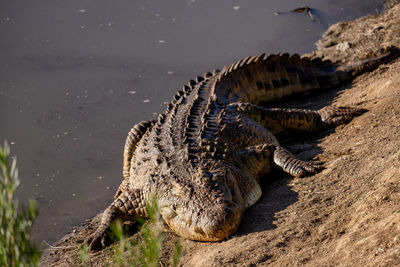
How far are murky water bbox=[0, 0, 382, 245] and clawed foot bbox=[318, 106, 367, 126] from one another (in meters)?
2.96

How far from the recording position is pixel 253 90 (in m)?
8.78

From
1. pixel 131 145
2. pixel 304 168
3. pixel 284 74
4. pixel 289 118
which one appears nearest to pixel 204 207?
pixel 304 168

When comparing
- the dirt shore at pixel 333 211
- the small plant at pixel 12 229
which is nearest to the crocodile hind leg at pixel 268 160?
the dirt shore at pixel 333 211

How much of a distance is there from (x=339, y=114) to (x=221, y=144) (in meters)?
1.90

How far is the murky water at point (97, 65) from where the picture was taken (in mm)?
8398

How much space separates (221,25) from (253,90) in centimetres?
449

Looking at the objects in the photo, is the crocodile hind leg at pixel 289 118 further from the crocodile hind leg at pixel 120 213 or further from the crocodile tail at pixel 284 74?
the crocodile hind leg at pixel 120 213

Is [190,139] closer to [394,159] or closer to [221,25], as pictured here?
[394,159]

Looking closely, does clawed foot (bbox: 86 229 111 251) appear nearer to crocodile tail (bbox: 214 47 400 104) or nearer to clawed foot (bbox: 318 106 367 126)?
crocodile tail (bbox: 214 47 400 104)

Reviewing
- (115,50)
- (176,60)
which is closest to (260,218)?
(176,60)

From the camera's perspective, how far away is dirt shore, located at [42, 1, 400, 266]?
437 cm

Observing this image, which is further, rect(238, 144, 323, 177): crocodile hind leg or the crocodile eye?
rect(238, 144, 323, 177): crocodile hind leg

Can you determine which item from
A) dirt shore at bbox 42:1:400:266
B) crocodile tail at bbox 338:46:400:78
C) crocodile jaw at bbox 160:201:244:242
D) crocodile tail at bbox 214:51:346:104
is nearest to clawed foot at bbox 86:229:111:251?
dirt shore at bbox 42:1:400:266

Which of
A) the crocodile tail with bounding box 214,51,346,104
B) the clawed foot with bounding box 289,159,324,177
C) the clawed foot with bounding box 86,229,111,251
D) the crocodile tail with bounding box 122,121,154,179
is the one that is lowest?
the clawed foot with bounding box 86,229,111,251
